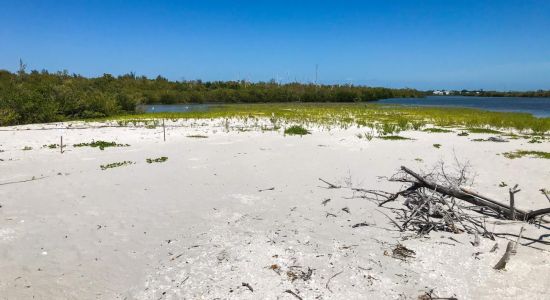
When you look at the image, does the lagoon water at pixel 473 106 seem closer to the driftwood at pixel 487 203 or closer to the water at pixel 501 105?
the water at pixel 501 105

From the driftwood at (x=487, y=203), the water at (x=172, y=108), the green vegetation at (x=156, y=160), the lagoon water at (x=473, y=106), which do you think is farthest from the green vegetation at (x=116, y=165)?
the water at (x=172, y=108)

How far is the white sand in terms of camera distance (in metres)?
4.85

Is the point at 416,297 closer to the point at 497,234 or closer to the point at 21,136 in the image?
the point at 497,234

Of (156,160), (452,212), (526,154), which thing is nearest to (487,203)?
(452,212)

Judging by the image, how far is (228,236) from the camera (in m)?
6.45

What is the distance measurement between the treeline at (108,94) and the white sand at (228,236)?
1499cm

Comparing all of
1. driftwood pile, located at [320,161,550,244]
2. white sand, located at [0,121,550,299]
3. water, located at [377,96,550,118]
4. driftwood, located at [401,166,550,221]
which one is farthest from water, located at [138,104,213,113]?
Result: water, located at [377,96,550,118]

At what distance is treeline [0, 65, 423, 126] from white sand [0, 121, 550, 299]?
49.2 feet

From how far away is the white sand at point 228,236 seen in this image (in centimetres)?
485

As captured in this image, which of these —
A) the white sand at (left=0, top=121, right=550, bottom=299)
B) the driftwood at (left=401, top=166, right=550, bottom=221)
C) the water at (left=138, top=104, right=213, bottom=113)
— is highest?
the water at (left=138, top=104, right=213, bottom=113)

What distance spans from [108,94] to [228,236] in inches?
1223

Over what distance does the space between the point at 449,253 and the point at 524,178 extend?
6042 mm

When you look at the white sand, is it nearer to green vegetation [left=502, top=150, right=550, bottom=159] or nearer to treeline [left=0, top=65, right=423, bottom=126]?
green vegetation [left=502, top=150, right=550, bottom=159]

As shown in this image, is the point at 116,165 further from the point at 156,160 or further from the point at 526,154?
the point at 526,154
